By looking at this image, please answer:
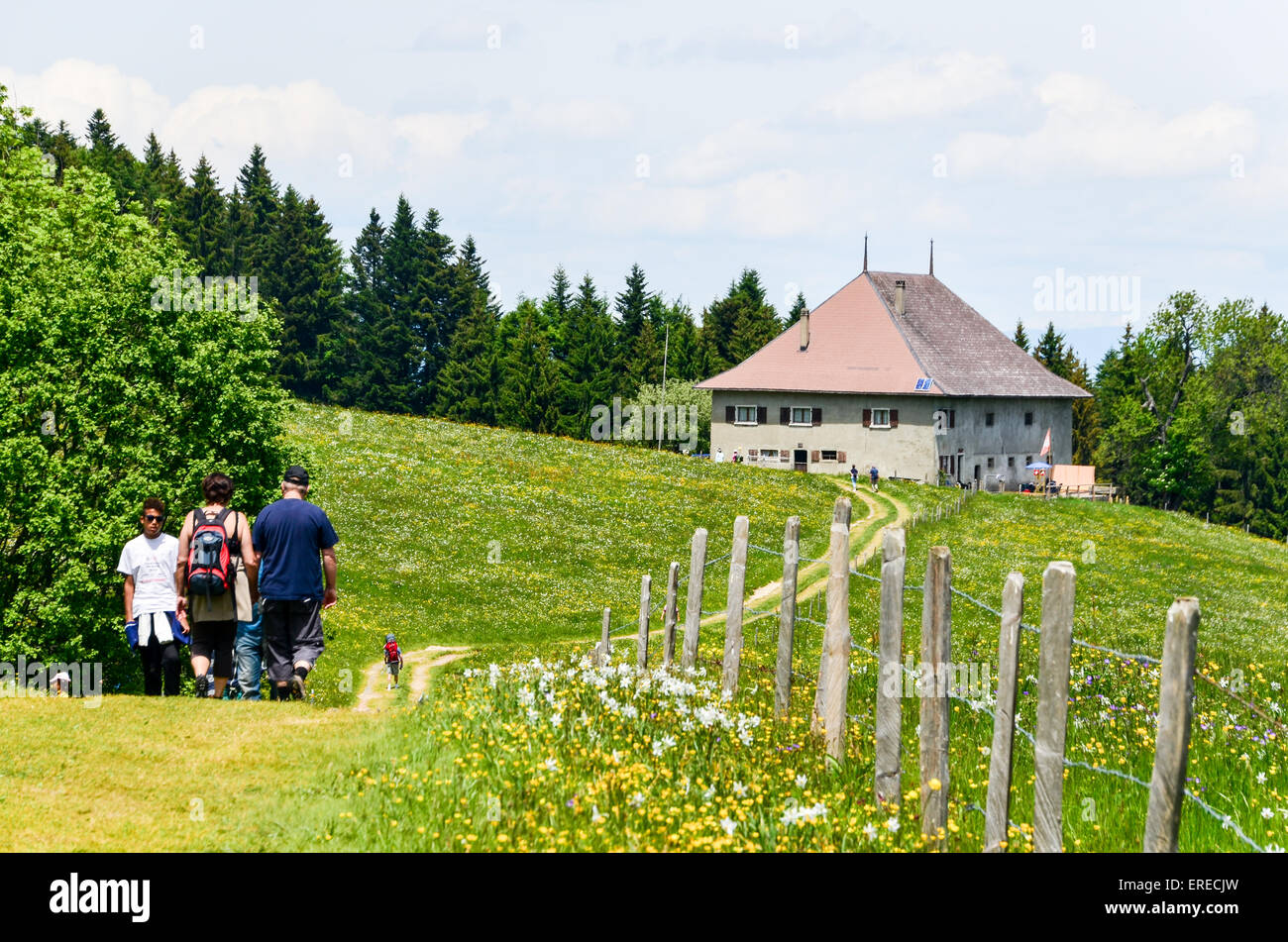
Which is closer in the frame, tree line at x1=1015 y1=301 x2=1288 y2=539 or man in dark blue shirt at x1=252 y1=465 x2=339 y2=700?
Result: man in dark blue shirt at x1=252 y1=465 x2=339 y2=700

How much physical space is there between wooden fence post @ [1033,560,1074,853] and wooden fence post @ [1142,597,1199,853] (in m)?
0.67

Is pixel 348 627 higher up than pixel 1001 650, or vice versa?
pixel 1001 650

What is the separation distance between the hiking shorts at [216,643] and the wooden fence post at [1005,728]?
28.3 ft

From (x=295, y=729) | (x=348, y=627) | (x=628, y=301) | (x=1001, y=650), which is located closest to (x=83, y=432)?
(x=348, y=627)

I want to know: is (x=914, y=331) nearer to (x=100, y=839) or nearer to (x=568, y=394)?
(x=568, y=394)

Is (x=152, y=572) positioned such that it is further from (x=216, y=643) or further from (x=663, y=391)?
(x=663, y=391)

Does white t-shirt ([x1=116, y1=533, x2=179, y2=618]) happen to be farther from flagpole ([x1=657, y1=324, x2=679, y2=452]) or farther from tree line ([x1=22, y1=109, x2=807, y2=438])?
tree line ([x1=22, y1=109, x2=807, y2=438])

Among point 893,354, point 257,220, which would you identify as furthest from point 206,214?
point 893,354

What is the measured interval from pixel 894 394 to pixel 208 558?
63380mm

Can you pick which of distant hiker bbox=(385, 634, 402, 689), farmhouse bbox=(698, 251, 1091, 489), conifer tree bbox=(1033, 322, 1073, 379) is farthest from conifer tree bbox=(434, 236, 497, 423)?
distant hiker bbox=(385, 634, 402, 689)

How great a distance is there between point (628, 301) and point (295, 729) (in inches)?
4421

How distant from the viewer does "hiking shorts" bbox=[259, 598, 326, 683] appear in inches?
499

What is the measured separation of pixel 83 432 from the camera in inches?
851

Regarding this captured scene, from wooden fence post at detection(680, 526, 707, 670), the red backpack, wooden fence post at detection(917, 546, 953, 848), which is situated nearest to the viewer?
wooden fence post at detection(917, 546, 953, 848)
